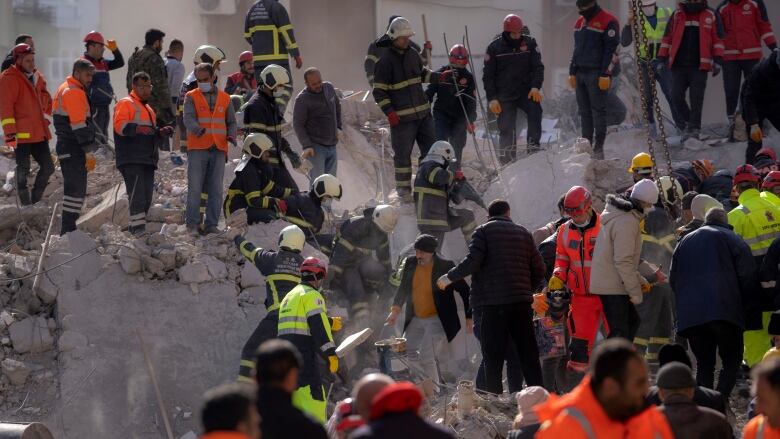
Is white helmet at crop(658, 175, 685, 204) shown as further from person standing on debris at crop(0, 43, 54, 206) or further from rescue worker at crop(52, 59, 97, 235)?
person standing on debris at crop(0, 43, 54, 206)

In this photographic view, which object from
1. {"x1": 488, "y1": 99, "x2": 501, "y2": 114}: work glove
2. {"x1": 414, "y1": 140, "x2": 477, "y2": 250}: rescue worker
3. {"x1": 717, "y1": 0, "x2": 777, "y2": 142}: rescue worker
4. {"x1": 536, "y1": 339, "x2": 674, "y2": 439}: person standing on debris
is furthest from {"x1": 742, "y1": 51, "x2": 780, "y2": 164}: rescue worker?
{"x1": 536, "y1": 339, "x2": 674, "y2": 439}: person standing on debris

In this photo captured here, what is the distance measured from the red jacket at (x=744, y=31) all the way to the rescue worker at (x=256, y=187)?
6066mm

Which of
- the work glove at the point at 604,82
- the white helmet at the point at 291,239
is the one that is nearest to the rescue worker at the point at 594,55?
the work glove at the point at 604,82

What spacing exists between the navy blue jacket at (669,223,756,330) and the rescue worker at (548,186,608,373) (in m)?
0.71

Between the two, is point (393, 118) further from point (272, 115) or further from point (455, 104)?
point (272, 115)

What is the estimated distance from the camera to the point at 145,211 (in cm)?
1354

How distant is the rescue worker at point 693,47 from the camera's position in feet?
51.5

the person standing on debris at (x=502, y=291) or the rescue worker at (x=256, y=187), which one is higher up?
the rescue worker at (x=256, y=187)

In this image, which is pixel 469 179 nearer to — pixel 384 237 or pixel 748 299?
pixel 384 237

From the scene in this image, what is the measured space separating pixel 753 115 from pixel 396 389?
32.6 ft

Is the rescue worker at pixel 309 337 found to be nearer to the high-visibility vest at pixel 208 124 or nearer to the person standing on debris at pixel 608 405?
the high-visibility vest at pixel 208 124

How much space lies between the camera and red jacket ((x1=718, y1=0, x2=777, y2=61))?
1596 cm

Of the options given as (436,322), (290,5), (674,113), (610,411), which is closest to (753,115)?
(674,113)

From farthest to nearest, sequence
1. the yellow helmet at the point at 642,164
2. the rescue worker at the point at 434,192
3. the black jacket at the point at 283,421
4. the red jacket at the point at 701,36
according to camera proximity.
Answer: the red jacket at the point at 701,36 < the rescue worker at the point at 434,192 < the yellow helmet at the point at 642,164 < the black jacket at the point at 283,421
